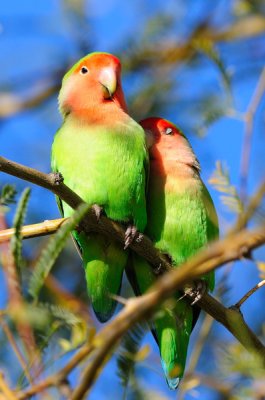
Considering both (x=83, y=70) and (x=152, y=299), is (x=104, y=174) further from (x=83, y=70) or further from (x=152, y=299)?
(x=152, y=299)

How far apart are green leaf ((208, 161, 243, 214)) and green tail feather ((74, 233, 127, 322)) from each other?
3.39 ft

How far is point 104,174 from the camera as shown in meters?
3.48

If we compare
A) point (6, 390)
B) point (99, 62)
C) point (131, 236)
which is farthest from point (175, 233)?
point (6, 390)

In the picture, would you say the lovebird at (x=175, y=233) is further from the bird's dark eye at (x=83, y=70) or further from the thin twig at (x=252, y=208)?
the thin twig at (x=252, y=208)

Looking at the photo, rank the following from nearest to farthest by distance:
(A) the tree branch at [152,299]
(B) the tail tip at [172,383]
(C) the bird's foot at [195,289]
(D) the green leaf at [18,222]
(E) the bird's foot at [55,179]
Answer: (A) the tree branch at [152,299]
(D) the green leaf at [18,222]
(E) the bird's foot at [55,179]
(C) the bird's foot at [195,289]
(B) the tail tip at [172,383]

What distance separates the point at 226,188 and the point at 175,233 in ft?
3.70

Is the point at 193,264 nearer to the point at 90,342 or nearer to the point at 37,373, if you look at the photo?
the point at 90,342

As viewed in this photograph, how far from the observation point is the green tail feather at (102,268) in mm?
3564

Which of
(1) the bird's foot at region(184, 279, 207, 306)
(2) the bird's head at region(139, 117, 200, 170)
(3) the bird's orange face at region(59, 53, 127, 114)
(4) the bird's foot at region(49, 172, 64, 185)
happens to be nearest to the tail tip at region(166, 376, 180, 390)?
(1) the bird's foot at region(184, 279, 207, 306)

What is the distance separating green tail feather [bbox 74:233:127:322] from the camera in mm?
3564

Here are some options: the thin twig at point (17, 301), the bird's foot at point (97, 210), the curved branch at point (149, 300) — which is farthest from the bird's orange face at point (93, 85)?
the curved branch at point (149, 300)

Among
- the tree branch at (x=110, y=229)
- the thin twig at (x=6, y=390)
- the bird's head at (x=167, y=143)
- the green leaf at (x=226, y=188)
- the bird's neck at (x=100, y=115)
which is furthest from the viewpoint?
the bird's head at (x=167, y=143)

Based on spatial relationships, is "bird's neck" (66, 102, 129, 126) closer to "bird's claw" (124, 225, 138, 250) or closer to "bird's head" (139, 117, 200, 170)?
"bird's head" (139, 117, 200, 170)

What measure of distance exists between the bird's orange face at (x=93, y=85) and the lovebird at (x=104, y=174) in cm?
4
